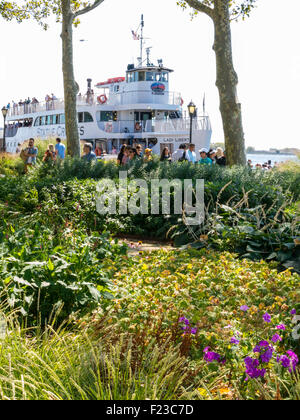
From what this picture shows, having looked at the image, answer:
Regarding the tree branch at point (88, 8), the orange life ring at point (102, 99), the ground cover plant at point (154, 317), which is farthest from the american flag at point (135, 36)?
the ground cover plant at point (154, 317)

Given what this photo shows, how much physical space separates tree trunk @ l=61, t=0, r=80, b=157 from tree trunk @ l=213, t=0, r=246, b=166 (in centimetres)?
548

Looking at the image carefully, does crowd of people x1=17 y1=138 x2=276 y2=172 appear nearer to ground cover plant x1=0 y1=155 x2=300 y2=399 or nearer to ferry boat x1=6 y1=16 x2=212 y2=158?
ground cover plant x1=0 y1=155 x2=300 y2=399

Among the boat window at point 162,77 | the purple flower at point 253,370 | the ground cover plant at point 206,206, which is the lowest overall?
the purple flower at point 253,370

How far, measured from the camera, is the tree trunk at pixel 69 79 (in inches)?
640

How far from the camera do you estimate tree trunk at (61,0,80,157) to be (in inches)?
640

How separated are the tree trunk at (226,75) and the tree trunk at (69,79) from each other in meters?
5.48

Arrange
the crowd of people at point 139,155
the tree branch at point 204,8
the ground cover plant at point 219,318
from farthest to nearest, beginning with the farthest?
the tree branch at point 204,8
the crowd of people at point 139,155
the ground cover plant at point 219,318

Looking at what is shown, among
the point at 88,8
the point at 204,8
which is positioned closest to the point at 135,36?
the point at 88,8

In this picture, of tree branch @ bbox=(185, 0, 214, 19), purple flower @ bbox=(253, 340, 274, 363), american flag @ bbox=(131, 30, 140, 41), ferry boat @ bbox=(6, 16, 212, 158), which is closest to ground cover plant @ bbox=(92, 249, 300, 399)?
purple flower @ bbox=(253, 340, 274, 363)

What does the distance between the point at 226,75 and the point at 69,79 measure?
5921mm

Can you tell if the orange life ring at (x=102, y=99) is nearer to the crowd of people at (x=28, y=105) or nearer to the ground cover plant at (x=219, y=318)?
the crowd of people at (x=28, y=105)

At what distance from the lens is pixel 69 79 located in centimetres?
1636

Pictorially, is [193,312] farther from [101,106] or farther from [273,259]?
[101,106]
